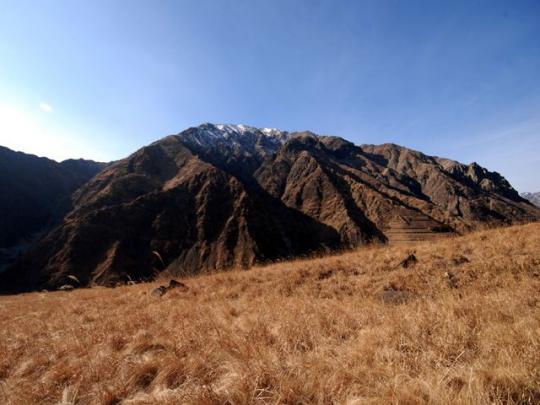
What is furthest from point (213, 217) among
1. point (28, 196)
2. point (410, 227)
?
point (28, 196)

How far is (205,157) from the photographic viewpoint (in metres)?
154

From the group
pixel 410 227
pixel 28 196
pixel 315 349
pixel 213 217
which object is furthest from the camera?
pixel 28 196

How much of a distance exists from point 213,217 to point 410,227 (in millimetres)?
63829

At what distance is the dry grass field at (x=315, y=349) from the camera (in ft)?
6.66

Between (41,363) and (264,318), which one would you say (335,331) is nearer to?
(264,318)

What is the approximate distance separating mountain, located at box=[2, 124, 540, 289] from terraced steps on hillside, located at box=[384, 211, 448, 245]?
36cm

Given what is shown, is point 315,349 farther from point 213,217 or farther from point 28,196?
point 28,196

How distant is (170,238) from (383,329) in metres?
95.6

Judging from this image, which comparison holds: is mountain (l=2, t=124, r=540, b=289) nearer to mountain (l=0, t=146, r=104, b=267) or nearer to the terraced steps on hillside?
the terraced steps on hillside

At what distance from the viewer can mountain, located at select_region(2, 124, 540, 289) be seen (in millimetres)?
83062

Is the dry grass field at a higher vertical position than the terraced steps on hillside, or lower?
lower

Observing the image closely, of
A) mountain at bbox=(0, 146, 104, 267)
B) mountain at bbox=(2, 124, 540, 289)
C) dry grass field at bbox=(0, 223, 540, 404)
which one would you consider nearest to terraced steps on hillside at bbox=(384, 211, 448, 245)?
mountain at bbox=(2, 124, 540, 289)

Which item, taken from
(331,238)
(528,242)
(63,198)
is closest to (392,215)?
(331,238)

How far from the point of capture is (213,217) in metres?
98.6
